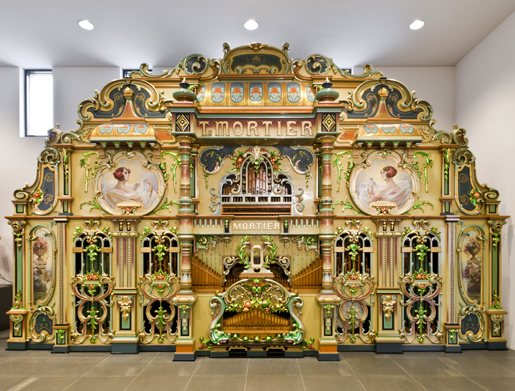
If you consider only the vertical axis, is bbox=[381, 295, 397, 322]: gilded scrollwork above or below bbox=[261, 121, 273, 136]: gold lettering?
below

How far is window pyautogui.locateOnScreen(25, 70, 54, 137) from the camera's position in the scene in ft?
21.3

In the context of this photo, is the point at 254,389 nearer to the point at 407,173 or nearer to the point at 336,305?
the point at 336,305

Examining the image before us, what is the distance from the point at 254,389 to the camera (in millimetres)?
3516

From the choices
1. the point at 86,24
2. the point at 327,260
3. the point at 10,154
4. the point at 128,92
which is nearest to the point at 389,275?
the point at 327,260

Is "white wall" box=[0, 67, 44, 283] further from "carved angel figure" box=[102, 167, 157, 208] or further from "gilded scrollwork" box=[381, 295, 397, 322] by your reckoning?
"gilded scrollwork" box=[381, 295, 397, 322]

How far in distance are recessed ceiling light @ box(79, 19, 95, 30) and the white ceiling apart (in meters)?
0.07

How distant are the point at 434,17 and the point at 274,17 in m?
2.77

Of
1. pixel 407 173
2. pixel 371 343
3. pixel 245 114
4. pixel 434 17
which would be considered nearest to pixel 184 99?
pixel 245 114

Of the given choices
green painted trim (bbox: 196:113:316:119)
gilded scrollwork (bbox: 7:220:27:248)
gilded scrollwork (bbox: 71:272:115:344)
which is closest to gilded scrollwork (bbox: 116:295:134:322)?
gilded scrollwork (bbox: 71:272:115:344)

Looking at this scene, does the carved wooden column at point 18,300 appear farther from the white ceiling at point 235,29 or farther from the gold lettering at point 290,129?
the gold lettering at point 290,129

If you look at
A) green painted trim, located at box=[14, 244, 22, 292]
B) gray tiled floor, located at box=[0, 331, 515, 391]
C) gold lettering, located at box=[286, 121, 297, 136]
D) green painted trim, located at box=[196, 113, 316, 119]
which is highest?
green painted trim, located at box=[196, 113, 316, 119]

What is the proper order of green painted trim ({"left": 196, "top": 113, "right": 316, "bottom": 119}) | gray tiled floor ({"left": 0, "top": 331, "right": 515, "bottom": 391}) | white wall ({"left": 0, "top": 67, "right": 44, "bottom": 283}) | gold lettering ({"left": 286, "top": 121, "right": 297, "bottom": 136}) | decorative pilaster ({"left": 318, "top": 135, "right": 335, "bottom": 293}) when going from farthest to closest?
white wall ({"left": 0, "top": 67, "right": 44, "bottom": 283}) → gold lettering ({"left": 286, "top": 121, "right": 297, "bottom": 136}) → green painted trim ({"left": 196, "top": 113, "right": 316, "bottom": 119}) → decorative pilaster ({"left": 318, "top": 135, "right": 335, "bottom": 293}) → gray tiled floor ({"left": 0, "top": 331, "right": 515, "bottom": 391})

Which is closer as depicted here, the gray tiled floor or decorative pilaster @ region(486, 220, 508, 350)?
the gray tiled floor

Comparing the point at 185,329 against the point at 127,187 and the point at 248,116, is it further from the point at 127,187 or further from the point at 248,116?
the point at 248,116
